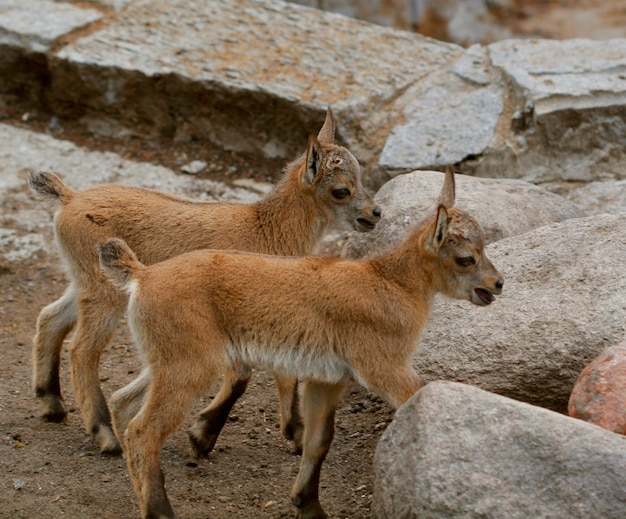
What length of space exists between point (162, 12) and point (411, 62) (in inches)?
137

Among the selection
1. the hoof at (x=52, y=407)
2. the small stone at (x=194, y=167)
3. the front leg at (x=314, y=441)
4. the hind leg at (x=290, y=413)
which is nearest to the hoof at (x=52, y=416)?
the hoof at (x=52, y=407)

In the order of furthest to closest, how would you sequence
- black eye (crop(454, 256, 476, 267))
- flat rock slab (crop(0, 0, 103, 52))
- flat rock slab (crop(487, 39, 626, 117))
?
1. flat rock slab (crop(0, 0, 103, 52))
2. flat rock slab (crop(487, 39, 626, 117))
3. black eye (crop(454, 256, 476, 267))

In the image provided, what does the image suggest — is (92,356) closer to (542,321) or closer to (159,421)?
(159,421)


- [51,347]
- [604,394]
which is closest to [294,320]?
[604,394]

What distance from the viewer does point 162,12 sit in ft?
45.5

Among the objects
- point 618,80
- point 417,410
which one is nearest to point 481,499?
point 417,410

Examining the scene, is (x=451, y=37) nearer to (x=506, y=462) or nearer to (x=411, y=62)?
(x=411, y=62)

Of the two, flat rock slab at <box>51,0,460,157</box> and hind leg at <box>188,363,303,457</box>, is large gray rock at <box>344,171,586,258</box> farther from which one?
flat rock slab at <box>51,0,460,157</box>

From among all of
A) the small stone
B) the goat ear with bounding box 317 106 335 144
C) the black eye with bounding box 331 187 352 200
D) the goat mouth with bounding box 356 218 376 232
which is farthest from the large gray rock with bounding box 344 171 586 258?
the small stone

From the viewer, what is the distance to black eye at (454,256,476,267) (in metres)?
7.00

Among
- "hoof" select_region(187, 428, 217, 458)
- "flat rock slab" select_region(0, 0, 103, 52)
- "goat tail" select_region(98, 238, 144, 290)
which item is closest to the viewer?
"goat tail" select_region(98, 238, 144, 290)

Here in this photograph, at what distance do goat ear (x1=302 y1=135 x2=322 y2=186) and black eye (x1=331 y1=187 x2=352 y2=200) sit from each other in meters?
0.22

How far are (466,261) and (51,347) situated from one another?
351 cm

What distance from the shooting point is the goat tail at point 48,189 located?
314 inches
